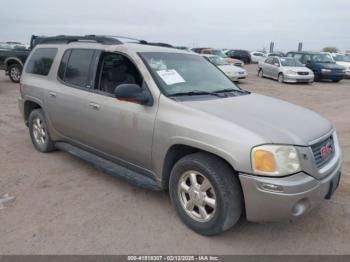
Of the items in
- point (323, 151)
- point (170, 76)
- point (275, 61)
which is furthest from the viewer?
point (275, 61)

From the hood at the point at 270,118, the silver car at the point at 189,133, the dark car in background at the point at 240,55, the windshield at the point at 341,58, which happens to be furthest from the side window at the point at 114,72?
the dark car in background at the point at 240,55

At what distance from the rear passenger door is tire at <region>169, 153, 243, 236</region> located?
1509 millimetres

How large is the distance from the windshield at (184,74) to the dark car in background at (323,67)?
18043 millimetres

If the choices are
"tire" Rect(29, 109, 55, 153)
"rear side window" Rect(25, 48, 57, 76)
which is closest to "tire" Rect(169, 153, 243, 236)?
"tire" Rect(29, 109, 55, 153)

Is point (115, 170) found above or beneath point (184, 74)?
beneath

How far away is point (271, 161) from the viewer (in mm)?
2820

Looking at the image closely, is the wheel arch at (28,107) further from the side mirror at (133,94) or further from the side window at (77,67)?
the side mirror at (133,94)

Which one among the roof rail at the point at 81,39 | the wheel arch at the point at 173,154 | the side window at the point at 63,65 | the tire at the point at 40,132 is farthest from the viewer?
the tire at the point at 40,132

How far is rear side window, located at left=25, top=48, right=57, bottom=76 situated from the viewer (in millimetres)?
5223

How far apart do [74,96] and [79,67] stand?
1.35 ft

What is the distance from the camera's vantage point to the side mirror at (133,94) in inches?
136

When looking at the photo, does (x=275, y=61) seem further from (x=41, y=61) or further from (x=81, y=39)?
(x=81, y=39)

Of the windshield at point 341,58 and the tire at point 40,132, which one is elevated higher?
the windshield at point 341,58

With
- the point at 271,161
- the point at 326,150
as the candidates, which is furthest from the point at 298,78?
the point at 271,161
